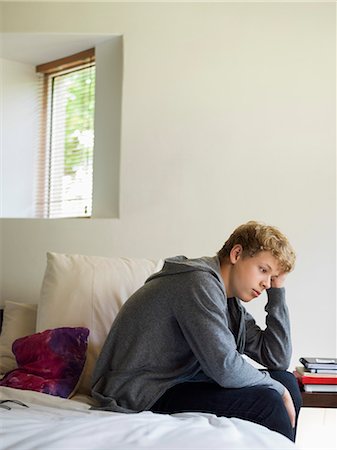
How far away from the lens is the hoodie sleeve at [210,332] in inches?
81.0

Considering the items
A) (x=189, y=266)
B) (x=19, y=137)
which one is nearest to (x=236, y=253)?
(x=189, y=266)

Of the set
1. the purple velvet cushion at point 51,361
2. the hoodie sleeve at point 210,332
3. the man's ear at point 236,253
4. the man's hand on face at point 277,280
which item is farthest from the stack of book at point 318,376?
the purple velvet cushion at point 51,361

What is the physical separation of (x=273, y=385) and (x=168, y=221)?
1.38 meters

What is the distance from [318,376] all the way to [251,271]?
0.57m

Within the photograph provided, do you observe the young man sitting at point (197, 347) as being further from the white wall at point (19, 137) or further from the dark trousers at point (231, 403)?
the white wall at point (19, 137)

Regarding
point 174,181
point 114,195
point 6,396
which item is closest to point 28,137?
point 114,195

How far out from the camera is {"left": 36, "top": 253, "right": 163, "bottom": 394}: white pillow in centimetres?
255

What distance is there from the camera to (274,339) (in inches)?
99.8

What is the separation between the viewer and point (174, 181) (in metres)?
3.43

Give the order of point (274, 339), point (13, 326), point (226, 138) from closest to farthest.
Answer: point (274, 339) < point (13, 326) < point (226, 138)

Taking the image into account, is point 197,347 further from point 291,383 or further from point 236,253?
point 291,383

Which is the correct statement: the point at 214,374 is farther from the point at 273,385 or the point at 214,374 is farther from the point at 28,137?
the point at 28,137

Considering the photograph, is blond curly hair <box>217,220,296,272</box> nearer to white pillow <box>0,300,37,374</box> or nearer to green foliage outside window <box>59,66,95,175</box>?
white pillow <box>0,300,37,374</box>

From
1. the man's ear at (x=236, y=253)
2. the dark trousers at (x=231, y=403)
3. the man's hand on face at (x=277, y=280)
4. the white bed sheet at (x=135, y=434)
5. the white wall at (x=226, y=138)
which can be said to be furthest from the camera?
the white wall at (x=226, y=138)
